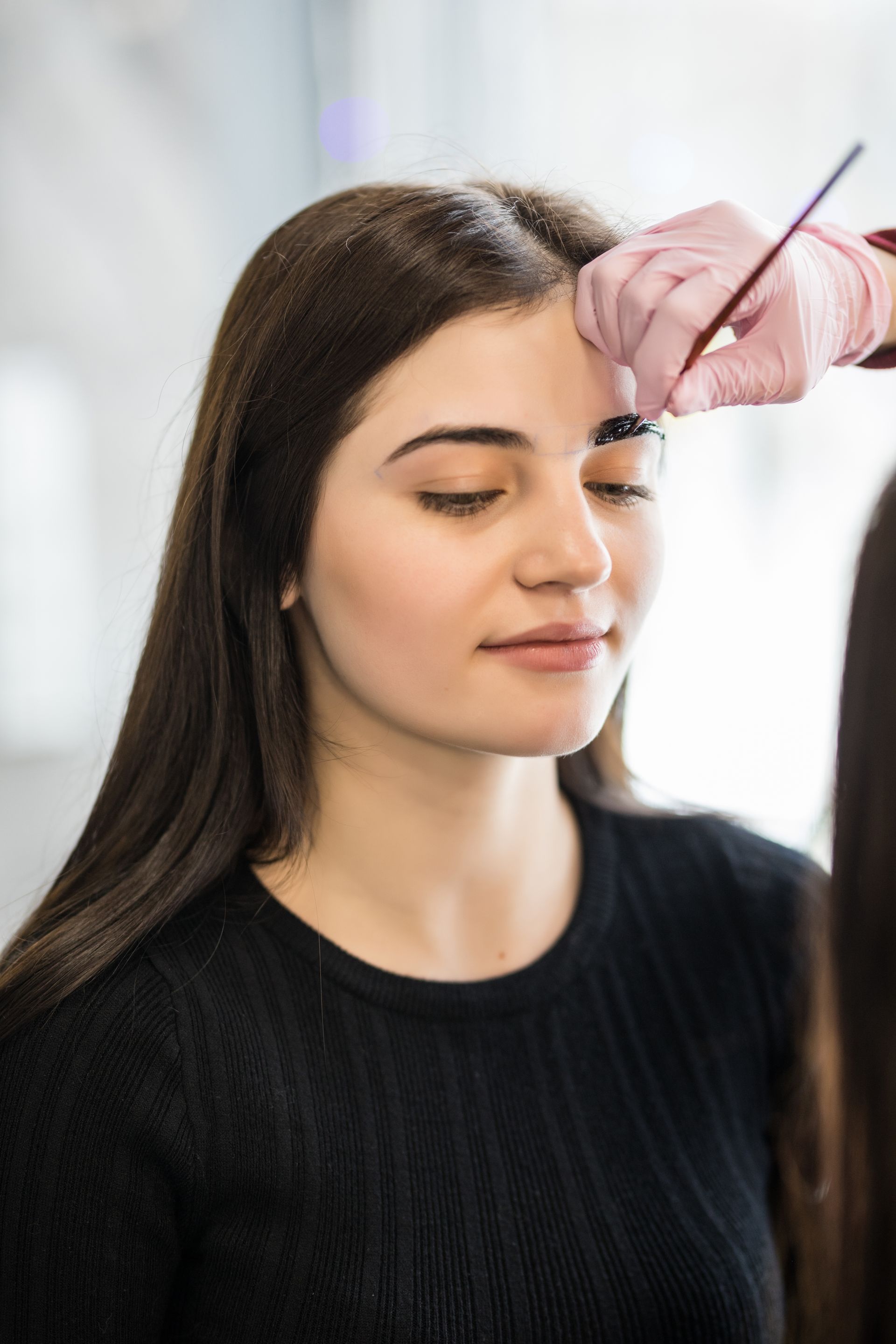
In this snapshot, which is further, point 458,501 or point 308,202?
point 308,202

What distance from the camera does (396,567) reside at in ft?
2.79

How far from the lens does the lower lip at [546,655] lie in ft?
2.84

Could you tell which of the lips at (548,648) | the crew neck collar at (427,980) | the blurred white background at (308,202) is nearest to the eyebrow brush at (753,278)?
the lips at (548,648)

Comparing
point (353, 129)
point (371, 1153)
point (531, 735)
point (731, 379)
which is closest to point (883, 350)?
point (731, 379)

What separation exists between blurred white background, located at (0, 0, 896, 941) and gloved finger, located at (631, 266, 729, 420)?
2.79 ft

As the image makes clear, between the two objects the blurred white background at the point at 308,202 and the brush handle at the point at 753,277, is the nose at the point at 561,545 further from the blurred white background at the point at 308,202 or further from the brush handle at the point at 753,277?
the blurred white background at the point at 308,202

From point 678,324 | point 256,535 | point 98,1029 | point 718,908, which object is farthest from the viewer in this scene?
point 718,908

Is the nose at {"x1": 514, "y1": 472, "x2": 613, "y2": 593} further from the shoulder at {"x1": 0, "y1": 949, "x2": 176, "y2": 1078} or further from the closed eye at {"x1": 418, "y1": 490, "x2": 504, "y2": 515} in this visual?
the shoulder at {"x1": 0, "y1": 949, "x2": 176, "y2": 1078}

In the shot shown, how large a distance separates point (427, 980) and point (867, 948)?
1.49ft

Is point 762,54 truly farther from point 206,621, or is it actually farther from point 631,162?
point 206,621

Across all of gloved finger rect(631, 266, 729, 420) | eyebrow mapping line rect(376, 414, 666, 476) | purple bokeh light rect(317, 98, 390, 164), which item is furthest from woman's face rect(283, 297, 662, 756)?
purple bokeh light rect(317, 98, 390, 164)

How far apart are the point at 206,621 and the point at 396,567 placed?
9.5 inches

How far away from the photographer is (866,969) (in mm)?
634

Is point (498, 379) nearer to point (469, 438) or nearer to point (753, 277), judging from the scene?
point (469, 438)
